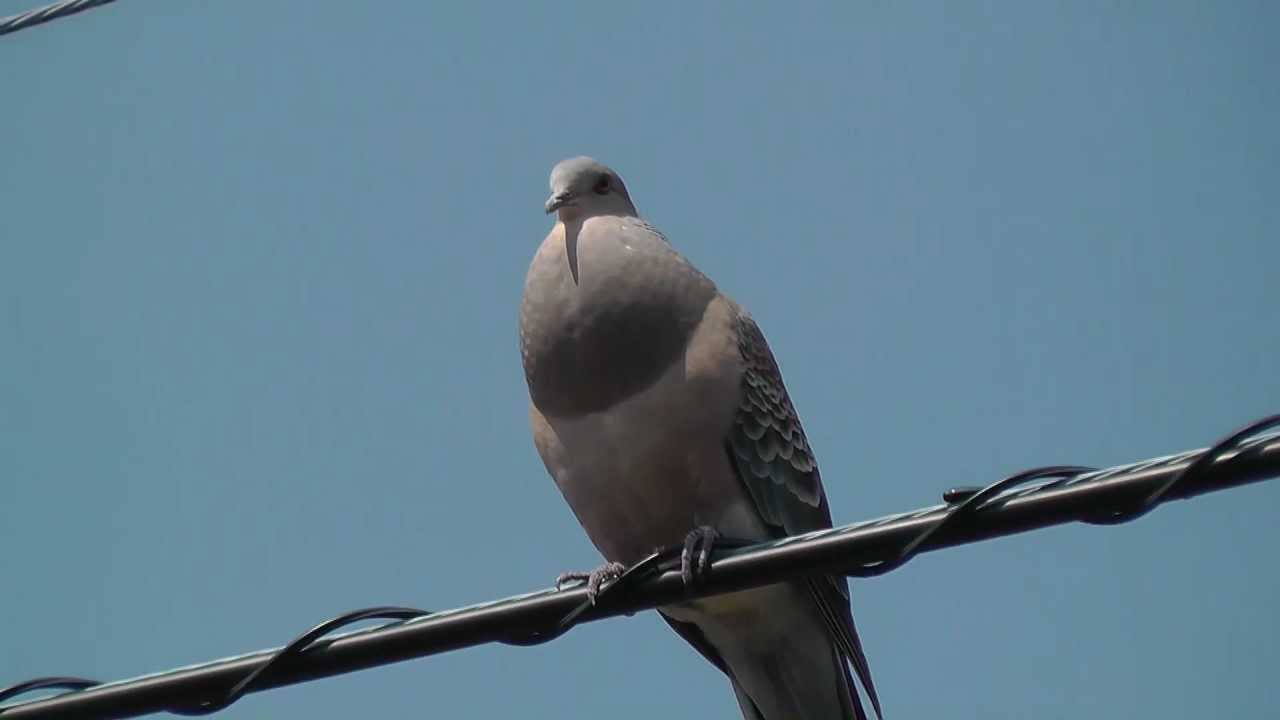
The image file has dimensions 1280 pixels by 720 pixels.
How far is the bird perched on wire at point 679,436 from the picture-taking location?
16.4 ft

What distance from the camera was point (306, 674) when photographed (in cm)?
352

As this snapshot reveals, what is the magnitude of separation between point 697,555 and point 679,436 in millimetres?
1164

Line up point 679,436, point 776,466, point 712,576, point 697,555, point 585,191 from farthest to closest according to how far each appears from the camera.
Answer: point 585,191 → point 776,466 → point 679,436 → point 697,555 → point 712,576

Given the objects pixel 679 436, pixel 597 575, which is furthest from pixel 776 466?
pixel 597 575

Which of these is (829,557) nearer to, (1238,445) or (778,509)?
(1238,445)

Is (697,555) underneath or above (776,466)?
underneath

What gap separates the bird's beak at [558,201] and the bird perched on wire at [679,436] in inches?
4.7

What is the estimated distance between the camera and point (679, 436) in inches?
197

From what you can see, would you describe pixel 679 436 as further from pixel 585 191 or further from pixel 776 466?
pixel 585 191

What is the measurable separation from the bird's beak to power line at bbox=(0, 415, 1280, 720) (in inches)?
84.4

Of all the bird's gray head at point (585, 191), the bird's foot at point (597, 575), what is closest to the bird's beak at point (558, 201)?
the bird's gray head at point (585, 191)

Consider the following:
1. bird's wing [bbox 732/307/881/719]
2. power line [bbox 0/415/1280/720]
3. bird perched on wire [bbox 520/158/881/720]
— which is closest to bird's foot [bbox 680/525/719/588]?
power line [bbox 0/415/1280/720]

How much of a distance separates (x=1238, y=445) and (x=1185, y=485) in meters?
0.12

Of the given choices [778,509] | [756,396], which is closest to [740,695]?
[778,509]
